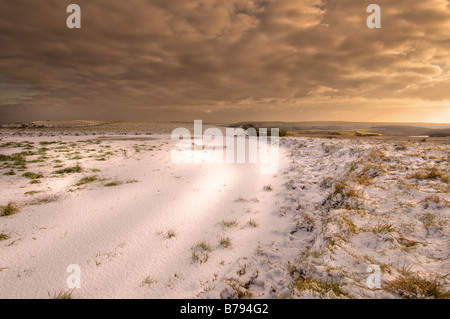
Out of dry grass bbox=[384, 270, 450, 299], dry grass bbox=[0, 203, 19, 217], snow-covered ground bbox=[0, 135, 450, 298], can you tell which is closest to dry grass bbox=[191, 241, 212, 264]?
snow-covered ground bbox=[0, 135, 450, 298]

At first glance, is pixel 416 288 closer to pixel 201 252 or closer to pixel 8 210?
pixel 201 252

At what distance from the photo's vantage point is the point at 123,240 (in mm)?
4590

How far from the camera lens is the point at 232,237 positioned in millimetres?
4762

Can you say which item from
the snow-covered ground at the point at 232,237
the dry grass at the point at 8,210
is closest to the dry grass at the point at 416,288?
the snow-covered ground at the point at 232,237

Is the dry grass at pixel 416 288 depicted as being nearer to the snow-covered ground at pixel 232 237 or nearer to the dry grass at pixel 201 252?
the snow-covered ground at pixel 232 237

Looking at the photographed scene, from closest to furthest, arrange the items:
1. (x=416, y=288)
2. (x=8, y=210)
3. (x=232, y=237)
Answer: (x=416, y=288) < (x=232, y=237) < (x=8, y=210)

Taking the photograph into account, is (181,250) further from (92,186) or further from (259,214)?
(92,186)

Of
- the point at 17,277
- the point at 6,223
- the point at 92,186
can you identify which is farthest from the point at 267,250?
the point at 92,186

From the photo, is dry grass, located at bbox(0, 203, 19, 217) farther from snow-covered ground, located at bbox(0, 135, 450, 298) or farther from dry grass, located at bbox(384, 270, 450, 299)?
dry grass, located at bbox(384, 270, 450, 299)

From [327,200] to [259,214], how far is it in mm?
2286

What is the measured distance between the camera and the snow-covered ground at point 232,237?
3127 mm

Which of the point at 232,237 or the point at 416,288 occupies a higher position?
the point at 416,288

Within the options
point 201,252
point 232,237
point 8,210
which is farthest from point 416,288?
point 8,210

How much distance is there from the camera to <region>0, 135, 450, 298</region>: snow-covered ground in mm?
3127
